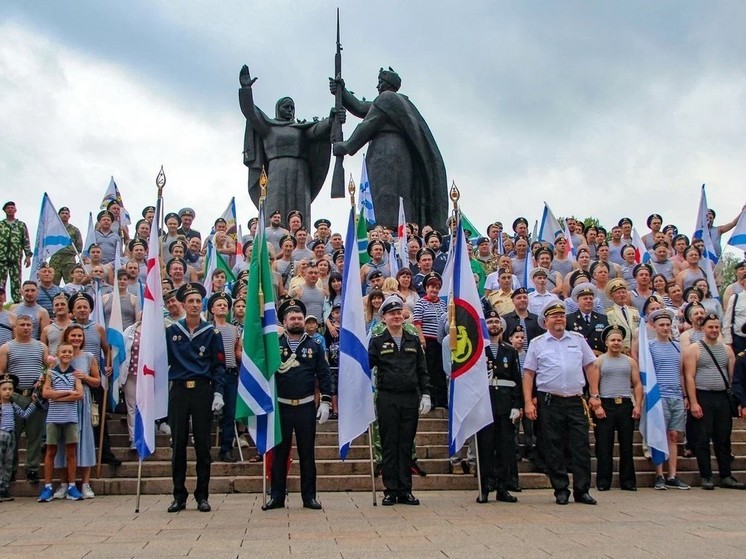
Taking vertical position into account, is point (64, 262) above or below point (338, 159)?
below

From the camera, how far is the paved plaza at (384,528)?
5.77 metres

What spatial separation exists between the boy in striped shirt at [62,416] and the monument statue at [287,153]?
12.8 m

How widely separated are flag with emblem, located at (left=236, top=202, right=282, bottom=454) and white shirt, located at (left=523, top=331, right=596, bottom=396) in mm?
2748

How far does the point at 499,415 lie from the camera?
9.05 meters

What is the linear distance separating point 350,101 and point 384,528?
16.5 meters

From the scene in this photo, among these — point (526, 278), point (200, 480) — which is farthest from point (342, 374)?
point (526, 278)

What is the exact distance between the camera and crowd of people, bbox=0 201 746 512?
846cm

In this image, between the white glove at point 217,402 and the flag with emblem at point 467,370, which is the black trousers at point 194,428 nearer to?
the white glove at point 217,402

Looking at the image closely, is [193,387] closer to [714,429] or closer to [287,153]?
[714,429]

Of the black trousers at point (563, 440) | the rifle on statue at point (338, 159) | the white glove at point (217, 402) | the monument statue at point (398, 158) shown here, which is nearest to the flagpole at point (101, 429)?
the white glove at point (217, 402)

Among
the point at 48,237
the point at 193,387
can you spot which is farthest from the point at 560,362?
the point at 48,237

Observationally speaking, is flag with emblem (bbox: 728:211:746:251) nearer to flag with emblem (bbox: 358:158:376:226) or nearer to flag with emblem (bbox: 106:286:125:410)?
flag with emblem (bbox: 358:158:376:226)

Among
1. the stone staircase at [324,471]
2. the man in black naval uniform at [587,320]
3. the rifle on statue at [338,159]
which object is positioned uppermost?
the rifle on statue at [338,159]

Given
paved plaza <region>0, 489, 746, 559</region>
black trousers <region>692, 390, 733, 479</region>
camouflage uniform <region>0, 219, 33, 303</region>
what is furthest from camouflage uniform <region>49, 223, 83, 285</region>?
black trousers <region>692, 390, 733, 479</region>
